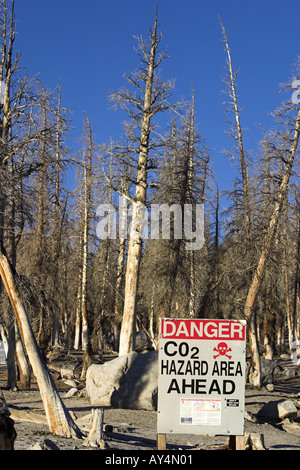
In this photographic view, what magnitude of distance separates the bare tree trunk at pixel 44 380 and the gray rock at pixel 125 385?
477 cm

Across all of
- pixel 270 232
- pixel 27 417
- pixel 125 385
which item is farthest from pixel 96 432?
pixel 270 232

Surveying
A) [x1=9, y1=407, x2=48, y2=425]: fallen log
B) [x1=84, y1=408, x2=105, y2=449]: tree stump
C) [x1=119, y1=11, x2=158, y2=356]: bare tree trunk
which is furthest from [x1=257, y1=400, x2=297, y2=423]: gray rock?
Answer: [x1=84, y1=408, x2=105, y2=449]: tree stump

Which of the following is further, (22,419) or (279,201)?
(279,201)

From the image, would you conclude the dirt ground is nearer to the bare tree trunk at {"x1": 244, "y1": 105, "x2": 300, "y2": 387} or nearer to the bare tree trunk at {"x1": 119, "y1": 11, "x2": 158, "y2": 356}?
the bare tree trunk at {"x1": 119, "y1": 11, "x2": 158, "y2": 356}

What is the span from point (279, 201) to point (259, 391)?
7.27 m

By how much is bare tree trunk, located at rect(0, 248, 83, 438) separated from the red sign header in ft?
12.4

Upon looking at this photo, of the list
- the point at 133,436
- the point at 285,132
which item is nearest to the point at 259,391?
the point at 285,132

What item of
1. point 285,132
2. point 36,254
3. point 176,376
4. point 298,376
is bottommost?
point 298,376

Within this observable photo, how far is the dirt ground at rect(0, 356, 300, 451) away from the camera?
28.9 feet

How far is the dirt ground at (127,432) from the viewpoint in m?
8.82
